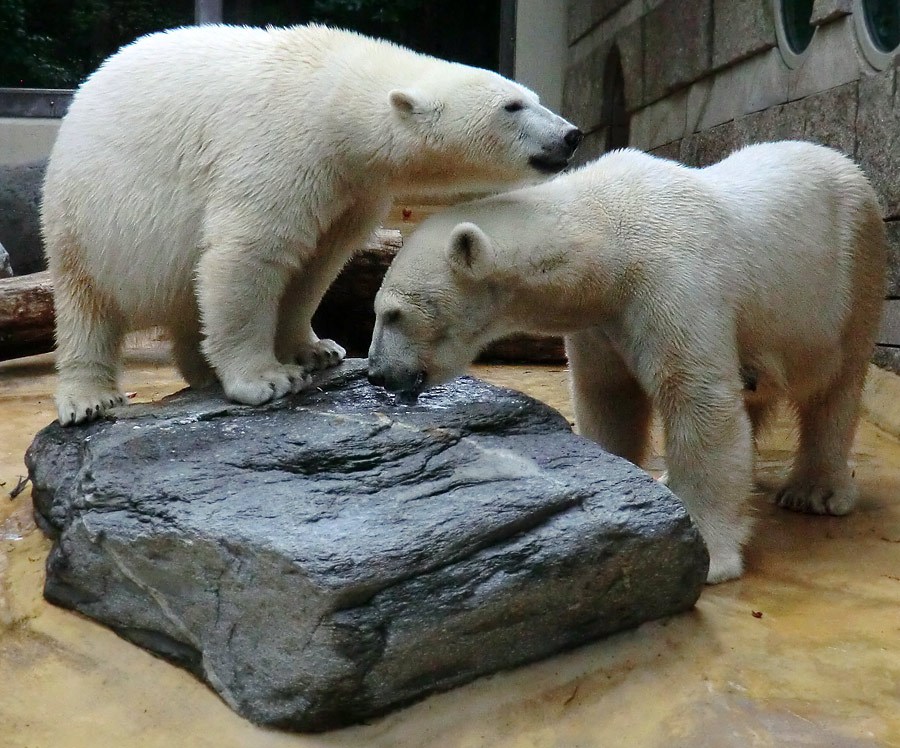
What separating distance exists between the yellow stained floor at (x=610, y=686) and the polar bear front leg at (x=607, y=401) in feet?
2.60

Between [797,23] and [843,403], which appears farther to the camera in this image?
[797,23]

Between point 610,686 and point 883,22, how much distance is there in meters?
4.35

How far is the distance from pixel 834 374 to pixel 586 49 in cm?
824

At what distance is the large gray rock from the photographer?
8.11 ft

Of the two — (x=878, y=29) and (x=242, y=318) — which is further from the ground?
(x=878, y=29)

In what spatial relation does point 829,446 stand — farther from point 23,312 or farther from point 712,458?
point 23,312

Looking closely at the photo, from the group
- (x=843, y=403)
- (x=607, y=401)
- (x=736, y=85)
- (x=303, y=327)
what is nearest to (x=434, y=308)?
(x=303, y=327)

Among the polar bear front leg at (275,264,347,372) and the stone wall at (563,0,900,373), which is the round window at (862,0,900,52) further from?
the polar bear front leg at (275,264,347,372)

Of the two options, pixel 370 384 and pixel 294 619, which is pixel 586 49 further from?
pixel 294 619

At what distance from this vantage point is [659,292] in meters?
3.29

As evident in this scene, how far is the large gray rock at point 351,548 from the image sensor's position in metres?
2.47

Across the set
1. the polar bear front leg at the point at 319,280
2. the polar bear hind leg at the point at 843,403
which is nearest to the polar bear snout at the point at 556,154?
the polar bear front leg at the point at 319,280

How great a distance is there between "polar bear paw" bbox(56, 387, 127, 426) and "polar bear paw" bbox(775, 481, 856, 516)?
2898 mm

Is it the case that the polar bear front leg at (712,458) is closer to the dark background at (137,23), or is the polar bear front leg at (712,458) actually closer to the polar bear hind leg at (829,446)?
the polar bear hind leg at (829,446)
